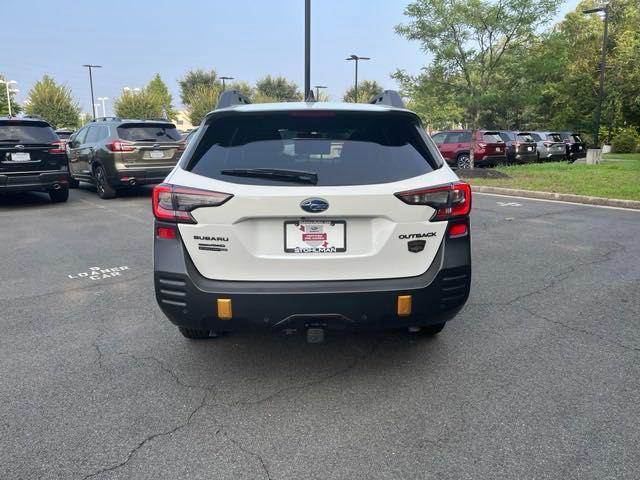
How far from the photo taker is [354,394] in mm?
3072

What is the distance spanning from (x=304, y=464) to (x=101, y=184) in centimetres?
1103

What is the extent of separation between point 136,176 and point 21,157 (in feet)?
7.43

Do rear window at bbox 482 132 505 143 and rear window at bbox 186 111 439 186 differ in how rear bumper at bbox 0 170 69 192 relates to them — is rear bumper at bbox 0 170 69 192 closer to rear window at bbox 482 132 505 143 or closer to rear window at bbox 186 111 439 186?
rear window at bbox 186 111 439 186

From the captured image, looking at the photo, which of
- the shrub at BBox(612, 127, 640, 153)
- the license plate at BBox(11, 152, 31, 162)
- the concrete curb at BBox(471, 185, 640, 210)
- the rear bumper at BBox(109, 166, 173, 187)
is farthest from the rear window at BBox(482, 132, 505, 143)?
the shrub at BBox(612, 127, 640, 153)

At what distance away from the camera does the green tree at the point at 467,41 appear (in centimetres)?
1973

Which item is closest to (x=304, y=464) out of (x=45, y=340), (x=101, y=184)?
(x=45, y=340)

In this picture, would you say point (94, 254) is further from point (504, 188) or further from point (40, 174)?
point (504, 188)

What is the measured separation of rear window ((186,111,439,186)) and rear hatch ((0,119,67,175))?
852 cm

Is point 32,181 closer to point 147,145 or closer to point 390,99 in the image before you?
point 147,145

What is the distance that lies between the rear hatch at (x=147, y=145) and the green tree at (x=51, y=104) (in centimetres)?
4518

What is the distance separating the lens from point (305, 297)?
9.25ft

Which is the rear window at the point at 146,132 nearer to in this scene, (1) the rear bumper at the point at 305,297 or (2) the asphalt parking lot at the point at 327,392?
(2) the asphalt parking lot at the point at 327,392

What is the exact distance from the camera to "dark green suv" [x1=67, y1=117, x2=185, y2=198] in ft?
37.5

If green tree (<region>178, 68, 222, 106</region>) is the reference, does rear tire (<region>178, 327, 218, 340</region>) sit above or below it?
below
